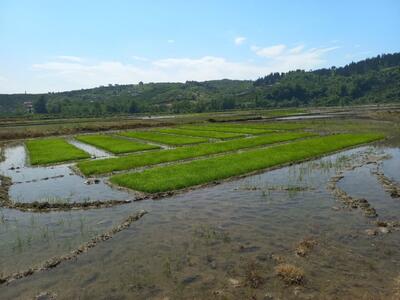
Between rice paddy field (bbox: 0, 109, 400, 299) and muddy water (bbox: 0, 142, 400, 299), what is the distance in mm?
55

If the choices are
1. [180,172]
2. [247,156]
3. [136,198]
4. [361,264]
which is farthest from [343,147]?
[361,264]

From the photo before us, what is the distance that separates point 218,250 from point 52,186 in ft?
60.0

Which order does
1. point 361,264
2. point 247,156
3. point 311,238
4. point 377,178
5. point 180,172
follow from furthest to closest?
1. point 247,156
2. point 180,172
3. point 377,178
4. point 311,238
5. point 361,264

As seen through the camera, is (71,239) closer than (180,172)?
Yes

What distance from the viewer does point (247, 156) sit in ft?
121

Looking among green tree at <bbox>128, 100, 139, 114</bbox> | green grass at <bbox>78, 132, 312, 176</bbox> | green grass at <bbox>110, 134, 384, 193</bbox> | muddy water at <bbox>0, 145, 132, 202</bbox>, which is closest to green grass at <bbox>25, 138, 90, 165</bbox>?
muddy water at <bbox>0, 145, 132, 202</bbox>

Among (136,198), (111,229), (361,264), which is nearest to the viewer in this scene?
(361,264)

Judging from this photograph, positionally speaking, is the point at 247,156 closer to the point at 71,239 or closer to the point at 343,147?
the point at 343,147

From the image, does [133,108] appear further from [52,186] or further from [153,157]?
[52,186]

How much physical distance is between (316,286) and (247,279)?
2.31m

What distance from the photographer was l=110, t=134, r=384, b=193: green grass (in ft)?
86.8

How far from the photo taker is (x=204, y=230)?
17.7 m

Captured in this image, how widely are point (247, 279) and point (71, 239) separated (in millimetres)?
8885

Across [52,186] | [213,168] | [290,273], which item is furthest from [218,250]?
[52,186]
